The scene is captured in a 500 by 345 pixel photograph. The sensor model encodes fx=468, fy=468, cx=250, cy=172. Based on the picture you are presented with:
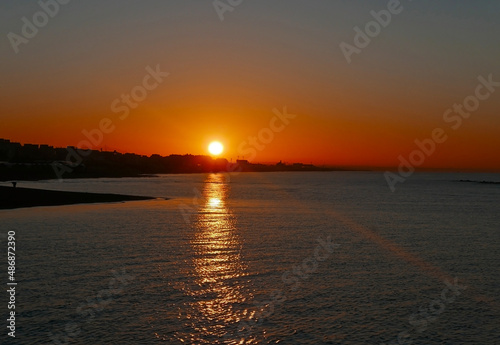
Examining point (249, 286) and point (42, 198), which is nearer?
point (249, 286)

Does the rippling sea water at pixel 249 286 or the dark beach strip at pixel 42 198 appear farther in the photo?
the dark beach strip at pixel 42 198

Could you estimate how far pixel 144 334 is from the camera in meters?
16.4

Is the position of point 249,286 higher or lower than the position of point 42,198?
lower

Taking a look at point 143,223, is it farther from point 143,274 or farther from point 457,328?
point 457,328

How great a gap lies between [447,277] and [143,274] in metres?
16.8

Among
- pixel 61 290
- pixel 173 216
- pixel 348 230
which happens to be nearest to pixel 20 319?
pixel 61 290

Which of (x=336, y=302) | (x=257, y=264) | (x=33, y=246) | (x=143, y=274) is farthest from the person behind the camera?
(x=33, y=246)

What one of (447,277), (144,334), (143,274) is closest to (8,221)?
(143,274)

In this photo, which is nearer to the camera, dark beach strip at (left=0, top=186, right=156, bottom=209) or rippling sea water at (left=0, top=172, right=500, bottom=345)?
rippling sea water at (left=0, top=172, right=500, bottom=345)

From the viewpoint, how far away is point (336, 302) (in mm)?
20734

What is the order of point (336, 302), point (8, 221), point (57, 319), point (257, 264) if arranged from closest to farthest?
point (57, 319) < point (336, 302) < point (257, 264) < point (8, 221)

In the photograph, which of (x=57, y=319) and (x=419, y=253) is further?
(x=419, y=253)

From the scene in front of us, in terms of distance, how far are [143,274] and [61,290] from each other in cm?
475

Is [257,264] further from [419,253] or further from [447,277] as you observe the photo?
[419,253]
